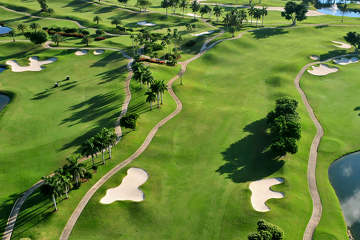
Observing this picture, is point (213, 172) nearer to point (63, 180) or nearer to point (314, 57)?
point (63, 180)

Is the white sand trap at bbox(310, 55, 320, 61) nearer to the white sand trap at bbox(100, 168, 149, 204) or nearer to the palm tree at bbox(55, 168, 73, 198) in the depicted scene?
the white sand trap at bbox(100, 168, 149, 204)

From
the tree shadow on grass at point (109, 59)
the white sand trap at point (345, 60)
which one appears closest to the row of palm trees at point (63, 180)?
the tree shadow on grass at point (109, 59)

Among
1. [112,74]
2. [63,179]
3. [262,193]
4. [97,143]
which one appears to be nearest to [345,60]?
[262,193]

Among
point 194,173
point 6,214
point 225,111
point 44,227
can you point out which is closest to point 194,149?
point 194,173

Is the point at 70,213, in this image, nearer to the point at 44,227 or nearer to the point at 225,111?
the point at 44,227

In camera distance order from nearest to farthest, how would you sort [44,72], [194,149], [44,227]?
[44,227] → [194,149] → [44,72]

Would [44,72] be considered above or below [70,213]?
above

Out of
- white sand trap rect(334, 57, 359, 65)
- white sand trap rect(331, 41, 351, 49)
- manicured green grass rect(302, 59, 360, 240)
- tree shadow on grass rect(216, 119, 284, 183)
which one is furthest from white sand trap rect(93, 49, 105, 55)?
white sand trap rect(331, 41, 351, 49)
